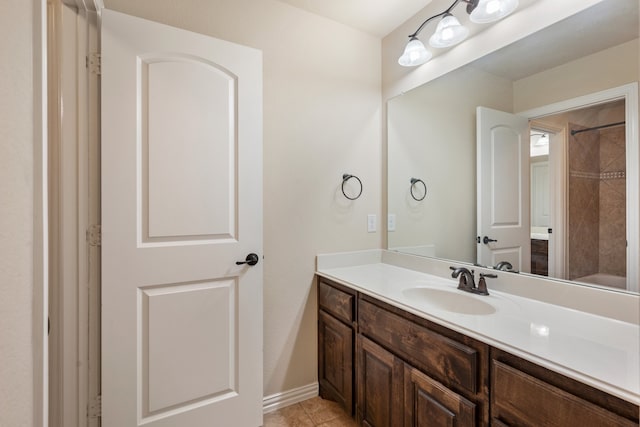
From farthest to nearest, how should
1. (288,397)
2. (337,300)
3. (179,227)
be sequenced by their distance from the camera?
1. (288,397)
2. (337,300)
3. (179,227)

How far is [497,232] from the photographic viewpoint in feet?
5.05

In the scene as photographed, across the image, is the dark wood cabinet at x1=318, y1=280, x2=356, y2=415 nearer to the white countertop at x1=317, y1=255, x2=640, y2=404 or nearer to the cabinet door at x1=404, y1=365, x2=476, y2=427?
the white countertop at x1=317, y1=255, x2=640, y2=404

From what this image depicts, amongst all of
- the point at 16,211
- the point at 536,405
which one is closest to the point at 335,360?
the point at 536,405

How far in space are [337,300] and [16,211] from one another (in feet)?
4.73

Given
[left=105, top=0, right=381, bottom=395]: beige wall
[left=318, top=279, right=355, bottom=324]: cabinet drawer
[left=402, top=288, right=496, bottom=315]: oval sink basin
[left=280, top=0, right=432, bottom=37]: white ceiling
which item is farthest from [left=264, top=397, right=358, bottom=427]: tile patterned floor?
[left=280, top=0, right=432, bottom=37]: white ceiling

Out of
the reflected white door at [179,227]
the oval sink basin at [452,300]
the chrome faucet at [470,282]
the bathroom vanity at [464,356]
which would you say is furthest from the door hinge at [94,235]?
the chrome faucet at [470,282]

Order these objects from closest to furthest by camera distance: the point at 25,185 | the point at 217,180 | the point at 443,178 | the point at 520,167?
the point at 25,185
the point at 520,167
the point at 217,180
the point at 443,178

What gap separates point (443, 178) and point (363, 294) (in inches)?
36.6

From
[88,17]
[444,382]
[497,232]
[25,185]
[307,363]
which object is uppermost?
[88,17]

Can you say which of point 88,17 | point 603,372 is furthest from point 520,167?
point 88,17

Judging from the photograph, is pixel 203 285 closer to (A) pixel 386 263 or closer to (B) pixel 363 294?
(B) pixel 363 294

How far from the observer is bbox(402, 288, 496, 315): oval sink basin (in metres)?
1.33

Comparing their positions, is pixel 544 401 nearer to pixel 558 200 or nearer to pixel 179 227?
pixel 558 200

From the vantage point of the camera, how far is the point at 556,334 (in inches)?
37.2
